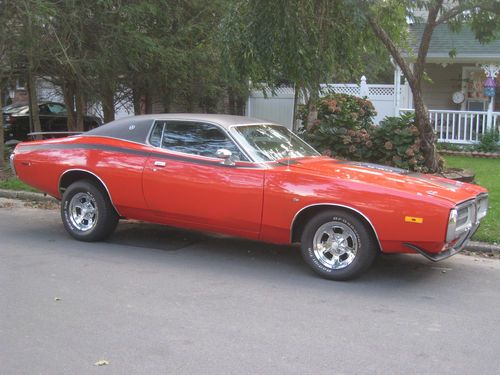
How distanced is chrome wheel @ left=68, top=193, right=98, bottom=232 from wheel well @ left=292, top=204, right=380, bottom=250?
2.59 m

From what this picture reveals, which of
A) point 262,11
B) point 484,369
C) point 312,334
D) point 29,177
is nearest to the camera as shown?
point 484,369

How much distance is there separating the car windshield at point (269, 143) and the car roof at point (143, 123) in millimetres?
151

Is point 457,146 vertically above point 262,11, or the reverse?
point 262,11

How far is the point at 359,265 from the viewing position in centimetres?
558

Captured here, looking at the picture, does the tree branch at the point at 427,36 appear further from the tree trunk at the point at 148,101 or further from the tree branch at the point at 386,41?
the tree trunk at the point at 148,101

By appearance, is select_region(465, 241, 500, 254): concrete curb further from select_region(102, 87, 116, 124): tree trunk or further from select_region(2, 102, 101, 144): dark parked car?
select_region(2, 102, 101, 144): dark parked car

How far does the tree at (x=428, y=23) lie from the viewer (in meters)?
8.52

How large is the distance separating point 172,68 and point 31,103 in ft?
13.0

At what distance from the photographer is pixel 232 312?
4875 mm

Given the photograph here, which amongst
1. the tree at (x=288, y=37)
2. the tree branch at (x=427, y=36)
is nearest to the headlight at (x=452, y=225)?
the tree at (x=288, y=37)

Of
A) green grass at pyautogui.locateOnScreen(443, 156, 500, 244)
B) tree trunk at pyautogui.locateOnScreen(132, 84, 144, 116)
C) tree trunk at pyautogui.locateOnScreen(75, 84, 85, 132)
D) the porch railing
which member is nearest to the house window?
the porch railing

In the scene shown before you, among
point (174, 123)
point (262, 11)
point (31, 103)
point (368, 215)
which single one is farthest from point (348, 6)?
point (31, 103)

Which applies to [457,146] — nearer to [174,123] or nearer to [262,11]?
[262,11]

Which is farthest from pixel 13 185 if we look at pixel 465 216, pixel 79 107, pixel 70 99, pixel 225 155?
pixel 465 216
